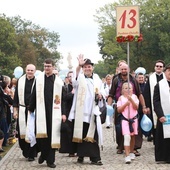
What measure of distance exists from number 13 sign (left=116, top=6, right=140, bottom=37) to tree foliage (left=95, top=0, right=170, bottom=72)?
5478 centimetres

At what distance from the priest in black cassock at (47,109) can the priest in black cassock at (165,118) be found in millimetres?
1799

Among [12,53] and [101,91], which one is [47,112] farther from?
[12,53]

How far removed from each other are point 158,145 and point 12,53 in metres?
71.5

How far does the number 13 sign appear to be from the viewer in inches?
452

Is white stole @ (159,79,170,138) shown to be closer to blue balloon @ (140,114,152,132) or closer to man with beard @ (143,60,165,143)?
blue balloon @ (140,114,152,132)

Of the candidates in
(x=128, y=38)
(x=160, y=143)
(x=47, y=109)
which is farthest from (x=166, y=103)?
(x=47, y=109)

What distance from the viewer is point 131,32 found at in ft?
37.9

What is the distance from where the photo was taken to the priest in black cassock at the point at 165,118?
10.5 m

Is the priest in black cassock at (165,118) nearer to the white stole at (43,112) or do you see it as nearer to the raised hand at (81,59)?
the raised hand at (81,59)

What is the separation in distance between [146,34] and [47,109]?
2295 inches

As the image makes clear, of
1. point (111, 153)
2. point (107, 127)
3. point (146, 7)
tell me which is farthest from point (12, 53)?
point (111, 153)

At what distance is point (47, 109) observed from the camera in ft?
34.6

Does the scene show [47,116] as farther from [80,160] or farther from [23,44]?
[23,44]

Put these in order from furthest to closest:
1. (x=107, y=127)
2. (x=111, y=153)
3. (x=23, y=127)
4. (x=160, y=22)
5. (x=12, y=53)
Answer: (x=12, y=53) → (x=160, y=22) → (x=107, y=127) → (x=111, y=153) → (x=23, y=127)
